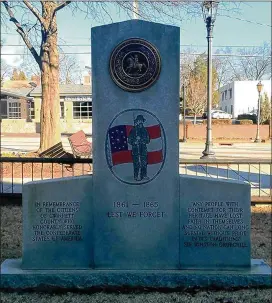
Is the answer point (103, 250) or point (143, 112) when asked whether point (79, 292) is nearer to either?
point (103, 250)

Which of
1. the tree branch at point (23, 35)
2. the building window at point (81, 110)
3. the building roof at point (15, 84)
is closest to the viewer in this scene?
the tree branch at point (23, 35)

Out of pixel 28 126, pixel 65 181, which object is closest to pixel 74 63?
pixel 28 126

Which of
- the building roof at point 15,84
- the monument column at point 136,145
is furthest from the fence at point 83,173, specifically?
the building roof at point 15,84

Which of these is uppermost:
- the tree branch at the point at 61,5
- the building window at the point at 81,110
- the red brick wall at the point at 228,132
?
the tree branch at the point at 61,5

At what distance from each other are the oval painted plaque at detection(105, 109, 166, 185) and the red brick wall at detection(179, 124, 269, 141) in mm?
26561

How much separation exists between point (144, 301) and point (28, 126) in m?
37.1

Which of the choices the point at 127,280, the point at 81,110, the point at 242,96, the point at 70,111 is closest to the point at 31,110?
the point at 70,111

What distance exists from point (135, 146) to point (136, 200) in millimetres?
508

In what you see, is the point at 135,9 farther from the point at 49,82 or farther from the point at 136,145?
the point at 136,145

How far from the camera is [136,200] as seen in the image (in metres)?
4.00

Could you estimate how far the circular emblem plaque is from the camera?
391 cm

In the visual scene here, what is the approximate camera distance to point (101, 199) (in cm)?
400

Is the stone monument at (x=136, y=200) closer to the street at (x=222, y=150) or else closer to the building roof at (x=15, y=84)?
the street at (x=222, y=150)

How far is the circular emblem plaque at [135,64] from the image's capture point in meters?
3.91
